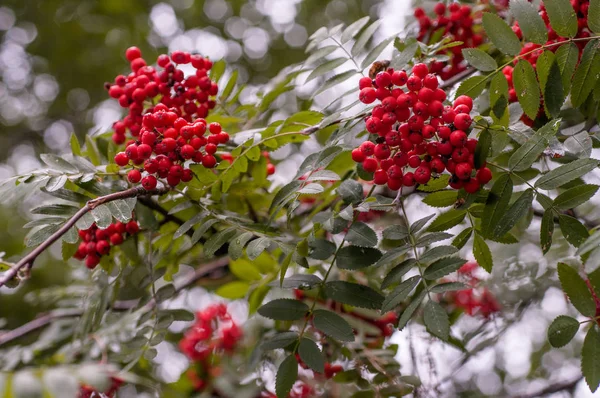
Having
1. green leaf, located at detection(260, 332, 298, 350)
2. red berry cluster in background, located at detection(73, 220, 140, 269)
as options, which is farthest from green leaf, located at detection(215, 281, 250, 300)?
green leaf, located at detection(260, 332, 298, 350)

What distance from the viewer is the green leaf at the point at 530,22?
1.60 metres

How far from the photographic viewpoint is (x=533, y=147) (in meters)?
1.46

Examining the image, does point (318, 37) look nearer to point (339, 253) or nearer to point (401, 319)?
point (339, 253)

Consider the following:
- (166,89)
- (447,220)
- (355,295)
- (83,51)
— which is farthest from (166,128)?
(83,51)

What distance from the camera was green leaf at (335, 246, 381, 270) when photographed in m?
1.66

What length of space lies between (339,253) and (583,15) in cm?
96

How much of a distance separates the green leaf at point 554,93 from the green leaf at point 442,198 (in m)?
0.32

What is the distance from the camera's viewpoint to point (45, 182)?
5.65ft

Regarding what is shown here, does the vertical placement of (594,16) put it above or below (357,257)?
above

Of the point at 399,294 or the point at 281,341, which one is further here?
the point at 281,341

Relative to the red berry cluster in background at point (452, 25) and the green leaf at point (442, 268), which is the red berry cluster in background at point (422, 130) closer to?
the green leaf at point (442, 268)

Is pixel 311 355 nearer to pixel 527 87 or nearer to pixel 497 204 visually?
pixel 497 204

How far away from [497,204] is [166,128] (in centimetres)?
93

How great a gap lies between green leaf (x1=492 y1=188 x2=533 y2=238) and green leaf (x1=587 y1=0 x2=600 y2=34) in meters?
0.45
